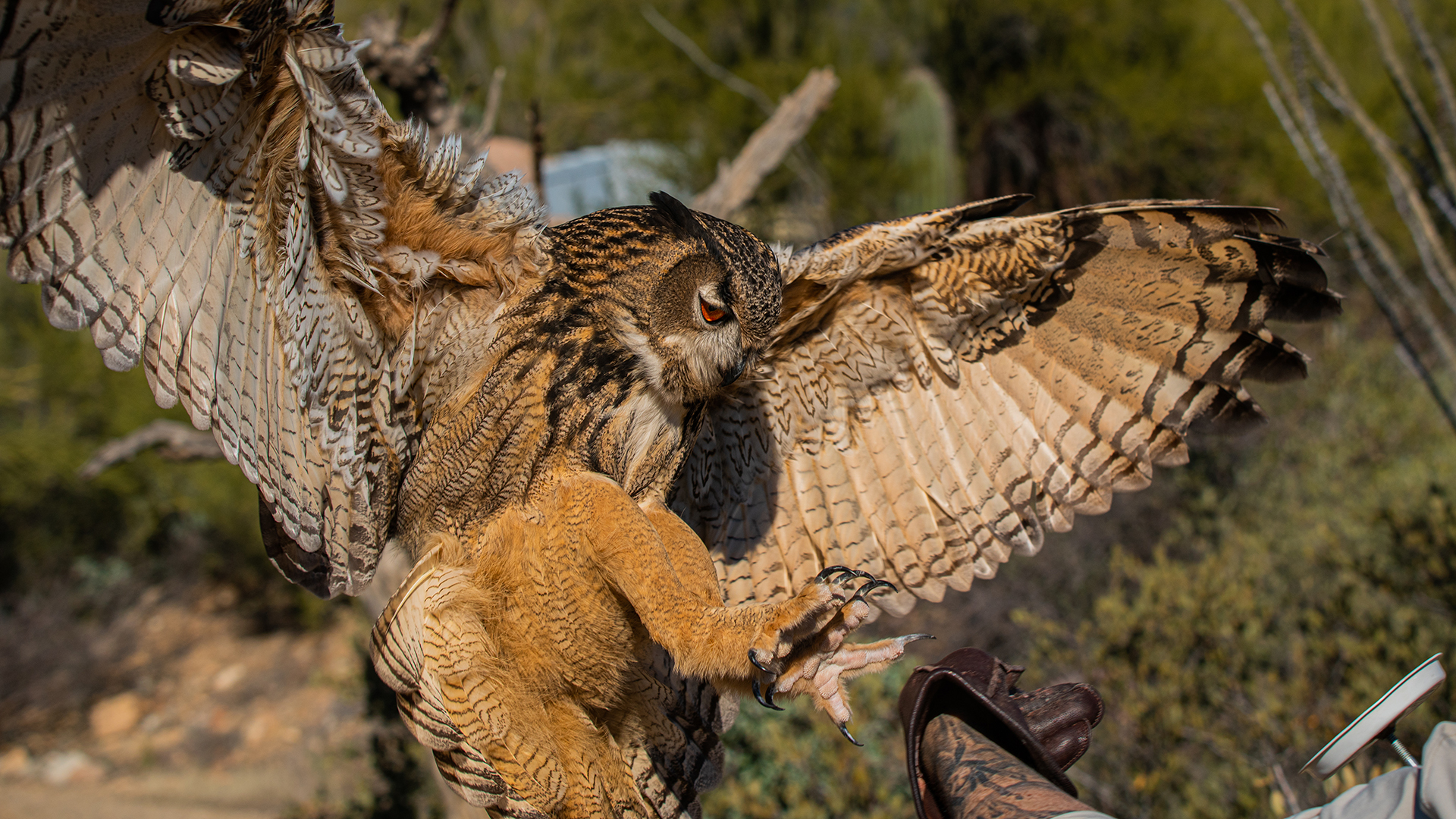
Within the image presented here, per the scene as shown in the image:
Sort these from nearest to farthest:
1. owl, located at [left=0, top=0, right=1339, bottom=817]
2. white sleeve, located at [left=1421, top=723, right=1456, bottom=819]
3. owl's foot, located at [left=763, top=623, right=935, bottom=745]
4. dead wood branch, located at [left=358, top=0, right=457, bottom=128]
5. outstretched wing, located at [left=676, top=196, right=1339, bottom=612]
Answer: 1. white sleeve, located at [left=1421, top=723, right=1456, bottom=819]
2. owl, located at [left=0, top=0, right=1339, bottom=817]
3. owl's foot, located at [left=763, top=623, right=935, bottom=745]
4. outstretched wing, located at [left=676, top=196, right=1339, bottom=612]
5. dead wood branch, located at [left=358, top=0, right=457, bottom=128]

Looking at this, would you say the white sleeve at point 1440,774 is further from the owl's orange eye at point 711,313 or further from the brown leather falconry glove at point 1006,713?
the owl's orange eye at point 711,313

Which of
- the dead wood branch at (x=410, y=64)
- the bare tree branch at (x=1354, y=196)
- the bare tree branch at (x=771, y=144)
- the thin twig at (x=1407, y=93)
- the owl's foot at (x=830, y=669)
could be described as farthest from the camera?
the bare tree branch at (x=771, y=144)

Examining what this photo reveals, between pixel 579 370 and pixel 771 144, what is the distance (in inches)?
112

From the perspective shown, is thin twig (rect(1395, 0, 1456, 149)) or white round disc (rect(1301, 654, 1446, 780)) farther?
thin twig (rect(1395, 0, 1456, 149))

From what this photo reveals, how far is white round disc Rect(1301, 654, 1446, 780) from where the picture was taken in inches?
50.6

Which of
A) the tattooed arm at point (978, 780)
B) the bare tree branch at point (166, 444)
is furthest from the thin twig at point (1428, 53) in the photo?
the bare tree branch at point (166, 444)

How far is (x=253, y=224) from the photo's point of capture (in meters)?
1.81

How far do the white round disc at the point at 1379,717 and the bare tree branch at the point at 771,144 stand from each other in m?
3.71

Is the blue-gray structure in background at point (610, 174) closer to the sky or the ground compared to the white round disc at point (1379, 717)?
closer to the ground

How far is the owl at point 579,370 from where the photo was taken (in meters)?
1.66

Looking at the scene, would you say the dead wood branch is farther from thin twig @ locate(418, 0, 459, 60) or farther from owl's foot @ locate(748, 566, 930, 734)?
owl's foot @ locate(748, 566, 930, 734)

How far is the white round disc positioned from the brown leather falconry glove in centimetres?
66

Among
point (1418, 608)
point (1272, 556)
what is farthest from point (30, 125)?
point (1272, 556)

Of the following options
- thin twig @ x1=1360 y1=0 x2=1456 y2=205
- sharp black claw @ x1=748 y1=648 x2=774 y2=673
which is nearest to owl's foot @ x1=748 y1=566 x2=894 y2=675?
sharp black claw @ x1=748 y1=648 x2=774 y2=673
